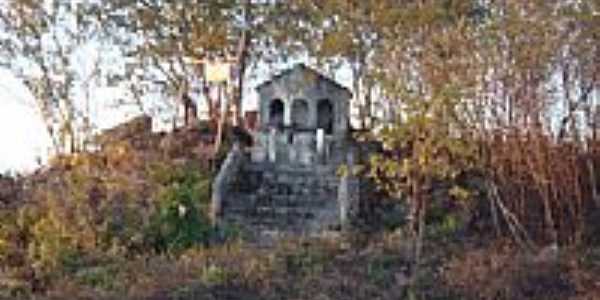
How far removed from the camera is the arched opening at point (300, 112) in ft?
90.8

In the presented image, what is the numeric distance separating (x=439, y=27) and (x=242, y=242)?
456 centimetres

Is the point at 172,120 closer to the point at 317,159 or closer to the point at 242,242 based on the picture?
the point at 317,159

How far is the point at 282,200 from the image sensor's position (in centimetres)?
2242

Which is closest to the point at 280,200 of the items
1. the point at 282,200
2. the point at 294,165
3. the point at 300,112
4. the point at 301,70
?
the point at 282,200

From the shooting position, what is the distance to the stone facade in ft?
70.9

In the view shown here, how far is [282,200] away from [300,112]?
5885mm

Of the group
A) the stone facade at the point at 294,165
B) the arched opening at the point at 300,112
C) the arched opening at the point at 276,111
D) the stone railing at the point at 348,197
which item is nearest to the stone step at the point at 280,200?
the stone facade at the point at 294,165

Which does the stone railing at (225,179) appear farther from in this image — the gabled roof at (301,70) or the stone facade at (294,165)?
the gabled roof at (301,70)

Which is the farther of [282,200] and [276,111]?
[276,111]

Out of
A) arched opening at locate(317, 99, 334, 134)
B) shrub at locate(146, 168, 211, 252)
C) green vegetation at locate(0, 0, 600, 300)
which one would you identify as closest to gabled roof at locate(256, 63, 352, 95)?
arched opening at locate(317, 99, 334, 134)

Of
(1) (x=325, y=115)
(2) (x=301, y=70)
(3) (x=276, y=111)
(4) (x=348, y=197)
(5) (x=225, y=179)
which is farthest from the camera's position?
(3) (x=276, y=111)

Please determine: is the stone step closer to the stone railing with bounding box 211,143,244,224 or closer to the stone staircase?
the stone staircase

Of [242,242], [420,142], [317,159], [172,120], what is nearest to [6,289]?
[242,242]

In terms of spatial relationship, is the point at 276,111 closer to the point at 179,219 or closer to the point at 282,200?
the point at 282,200
